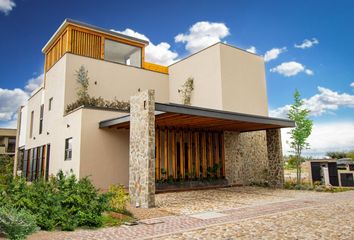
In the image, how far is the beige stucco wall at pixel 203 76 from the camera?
15.8 m

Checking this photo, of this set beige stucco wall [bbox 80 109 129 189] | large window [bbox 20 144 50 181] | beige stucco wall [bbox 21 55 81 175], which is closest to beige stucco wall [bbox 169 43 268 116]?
beige stucco wall [bbox 80 109 129 189]

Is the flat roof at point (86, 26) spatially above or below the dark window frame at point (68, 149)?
above

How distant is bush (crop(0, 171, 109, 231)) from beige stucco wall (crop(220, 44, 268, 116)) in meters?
10.2

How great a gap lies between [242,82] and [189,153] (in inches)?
226

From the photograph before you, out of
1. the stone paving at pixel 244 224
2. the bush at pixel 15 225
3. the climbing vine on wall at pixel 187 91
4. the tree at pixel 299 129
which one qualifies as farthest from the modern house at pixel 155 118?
the bush at pixel 15 225

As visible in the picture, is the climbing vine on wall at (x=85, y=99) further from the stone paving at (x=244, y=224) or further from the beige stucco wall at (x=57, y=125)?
the stone paving at (x=244, y=224)

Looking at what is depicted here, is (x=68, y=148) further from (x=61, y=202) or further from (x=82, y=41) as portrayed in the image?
(x=61, y=202)

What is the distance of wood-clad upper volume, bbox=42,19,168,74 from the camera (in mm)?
15500

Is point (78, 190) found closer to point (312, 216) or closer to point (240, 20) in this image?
point (312, 216)

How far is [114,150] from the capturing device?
43.6 ft

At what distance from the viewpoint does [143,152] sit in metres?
8.88

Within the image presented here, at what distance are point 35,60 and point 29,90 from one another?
398cm

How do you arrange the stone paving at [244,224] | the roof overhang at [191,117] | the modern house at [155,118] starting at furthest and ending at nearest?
the modern house at [155,118] → the roof overhang at [191,117] → the stone paving at [244,224]

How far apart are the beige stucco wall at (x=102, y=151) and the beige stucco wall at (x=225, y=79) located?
5378mm
